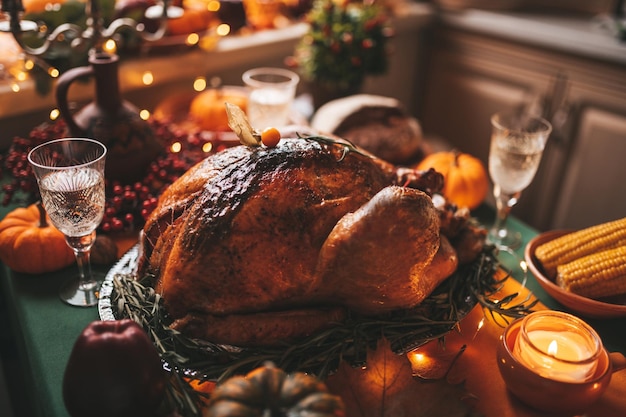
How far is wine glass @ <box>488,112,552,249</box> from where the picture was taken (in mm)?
1393

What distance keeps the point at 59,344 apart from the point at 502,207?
1.13 m

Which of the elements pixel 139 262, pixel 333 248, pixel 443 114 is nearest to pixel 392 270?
pixel 333 248

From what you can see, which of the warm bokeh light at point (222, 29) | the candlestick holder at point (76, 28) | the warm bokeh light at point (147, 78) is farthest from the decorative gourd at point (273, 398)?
the warm bokeh light at point (222, 29)

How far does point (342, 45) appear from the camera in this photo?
2209 millimetres

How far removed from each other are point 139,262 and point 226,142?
25.3 inches

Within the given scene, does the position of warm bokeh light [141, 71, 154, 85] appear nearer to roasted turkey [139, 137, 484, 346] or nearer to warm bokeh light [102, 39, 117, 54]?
warm bokeh light [102, 39, 117, 54]

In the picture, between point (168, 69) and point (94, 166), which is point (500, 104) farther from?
point (94, 166)

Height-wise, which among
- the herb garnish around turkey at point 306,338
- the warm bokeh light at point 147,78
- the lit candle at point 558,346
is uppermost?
the warm bokeh light at point 147,78

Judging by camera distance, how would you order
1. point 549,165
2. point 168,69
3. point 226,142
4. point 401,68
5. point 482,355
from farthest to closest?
point 401,68
point 549,165
point 168,69
point 226,142
point 482,355

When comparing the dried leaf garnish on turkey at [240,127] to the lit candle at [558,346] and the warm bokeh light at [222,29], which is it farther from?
the warm bokeh light at [222,29]

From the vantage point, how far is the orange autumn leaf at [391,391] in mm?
Answer: 860

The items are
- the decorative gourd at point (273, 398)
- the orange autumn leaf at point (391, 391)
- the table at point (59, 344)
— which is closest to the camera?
the decorative gourd at point (273, 398)

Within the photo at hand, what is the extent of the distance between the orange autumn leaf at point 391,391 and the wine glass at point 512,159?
593 mm

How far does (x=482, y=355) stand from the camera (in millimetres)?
1062
